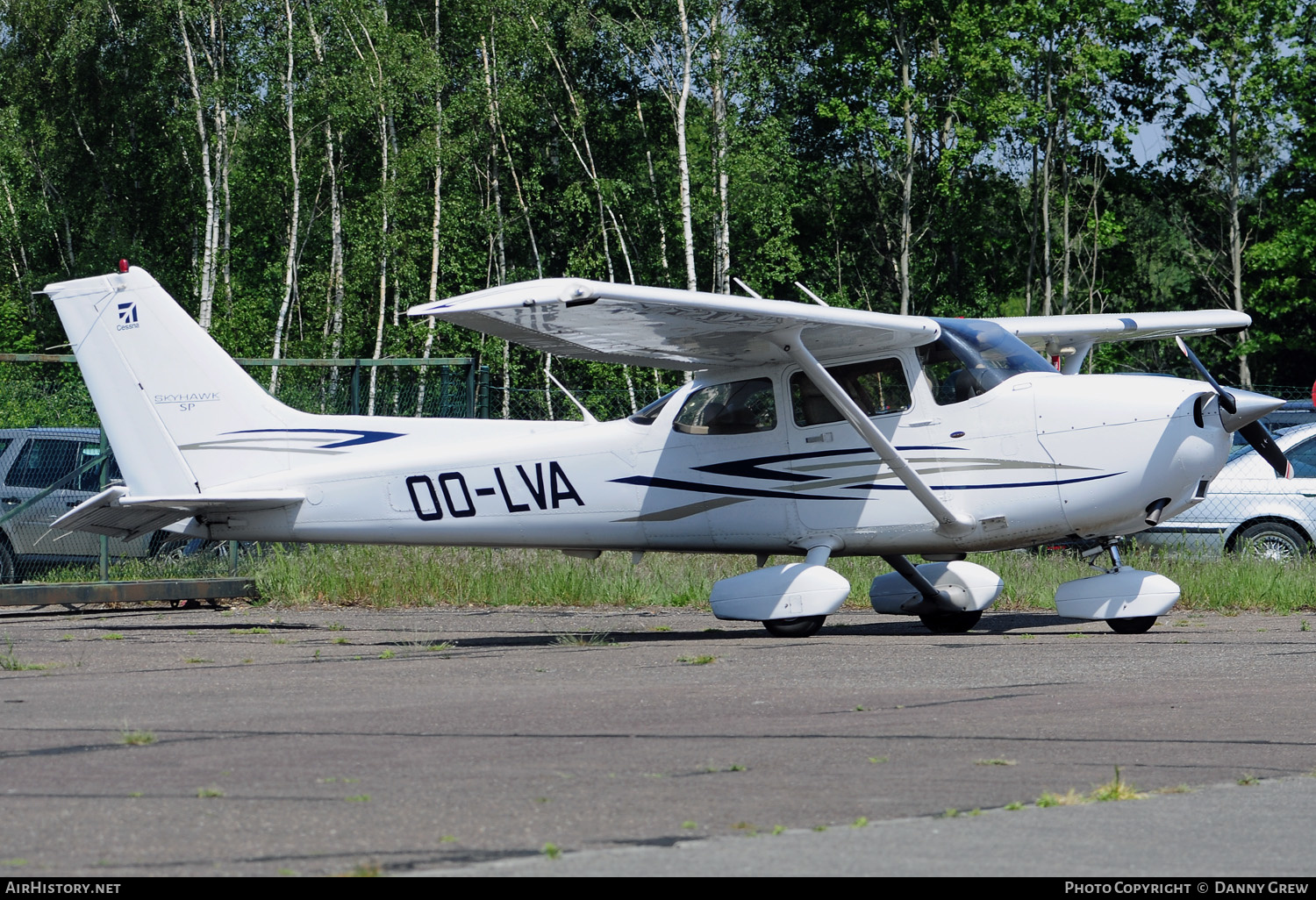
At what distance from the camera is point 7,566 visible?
50.6 feet

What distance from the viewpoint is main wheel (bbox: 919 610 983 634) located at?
11812mm

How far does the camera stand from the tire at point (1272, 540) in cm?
1543

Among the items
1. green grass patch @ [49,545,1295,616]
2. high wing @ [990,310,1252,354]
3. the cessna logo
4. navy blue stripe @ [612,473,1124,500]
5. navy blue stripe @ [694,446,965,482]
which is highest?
the cessna logo

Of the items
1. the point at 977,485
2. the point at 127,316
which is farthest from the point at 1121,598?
the point at 127,316

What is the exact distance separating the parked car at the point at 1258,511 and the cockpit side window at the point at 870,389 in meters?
5.59

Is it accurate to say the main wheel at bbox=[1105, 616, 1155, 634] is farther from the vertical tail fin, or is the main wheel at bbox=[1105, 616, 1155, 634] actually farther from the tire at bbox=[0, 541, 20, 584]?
the tire at bbox=[0, 541, 20, 584]

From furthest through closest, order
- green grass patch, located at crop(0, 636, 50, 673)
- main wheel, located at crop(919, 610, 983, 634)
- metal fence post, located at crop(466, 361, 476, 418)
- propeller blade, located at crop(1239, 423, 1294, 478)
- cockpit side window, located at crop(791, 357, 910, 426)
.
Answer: metal fence post, located at crop(466, 361, 476, 418)
main wheel, located at crop(919, 610, 983, 634)
propeller blade, located at crop(1239, 423, 1294, 478)
cockpit side window, located at crop(791, 357, 910, 426)
green grass patch, located at crop(0, 636, 50, 673)

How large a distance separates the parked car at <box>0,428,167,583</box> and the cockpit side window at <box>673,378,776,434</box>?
275 inches

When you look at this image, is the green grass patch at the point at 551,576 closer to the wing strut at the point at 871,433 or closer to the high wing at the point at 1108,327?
the high wing at the point at 1108,327

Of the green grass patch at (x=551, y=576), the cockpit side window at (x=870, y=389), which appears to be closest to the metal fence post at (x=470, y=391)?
the green grass patch at (x=551, y=576)

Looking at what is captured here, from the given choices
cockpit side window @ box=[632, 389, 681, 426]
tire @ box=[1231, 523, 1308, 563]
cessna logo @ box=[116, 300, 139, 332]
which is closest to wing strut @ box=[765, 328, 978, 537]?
cockpit side window @ box=[632, 389, 681, 426]

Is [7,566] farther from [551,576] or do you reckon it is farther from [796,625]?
[796,625]

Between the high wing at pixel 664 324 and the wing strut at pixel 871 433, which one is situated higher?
the high wing at pixel 664 324
